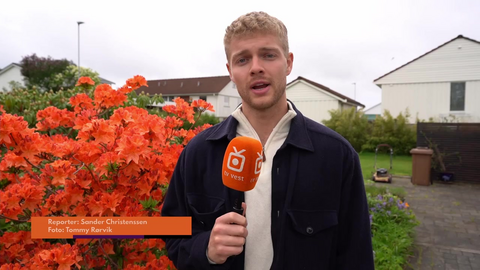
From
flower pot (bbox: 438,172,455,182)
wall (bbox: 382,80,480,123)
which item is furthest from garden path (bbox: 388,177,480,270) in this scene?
wall (bbox: 382,80,480,123)

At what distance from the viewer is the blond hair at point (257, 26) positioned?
1.74 metres

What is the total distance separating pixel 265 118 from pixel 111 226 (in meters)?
1.10

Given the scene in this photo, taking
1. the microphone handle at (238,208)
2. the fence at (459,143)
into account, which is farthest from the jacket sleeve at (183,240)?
the fence at (459,143)

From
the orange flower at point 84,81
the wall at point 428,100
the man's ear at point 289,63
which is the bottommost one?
the man's ear at point 289,63

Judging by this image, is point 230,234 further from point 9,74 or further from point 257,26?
point 9,74

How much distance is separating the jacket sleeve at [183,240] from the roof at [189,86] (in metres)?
37.9

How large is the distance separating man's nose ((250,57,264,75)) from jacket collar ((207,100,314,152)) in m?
0.34

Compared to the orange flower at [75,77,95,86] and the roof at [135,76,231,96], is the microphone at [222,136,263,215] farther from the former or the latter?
the roof at [135,76,231,96]

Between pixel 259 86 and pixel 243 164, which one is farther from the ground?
pixel 259 86

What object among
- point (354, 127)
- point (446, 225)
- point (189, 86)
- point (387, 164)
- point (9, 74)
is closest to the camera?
point (446, 225)


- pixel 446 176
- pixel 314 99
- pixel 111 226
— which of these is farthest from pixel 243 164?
pixel 314 99

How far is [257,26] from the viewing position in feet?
5.69

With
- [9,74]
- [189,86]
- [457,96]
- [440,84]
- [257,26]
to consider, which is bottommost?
[257,26]

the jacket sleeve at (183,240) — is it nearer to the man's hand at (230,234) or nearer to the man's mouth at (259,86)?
the man's hand at (230,234)
